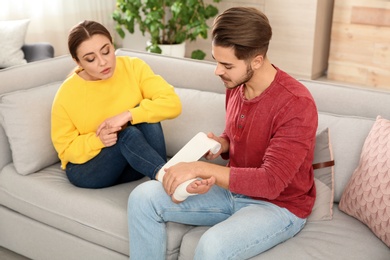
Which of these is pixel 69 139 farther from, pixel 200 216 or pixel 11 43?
pixel 11 43

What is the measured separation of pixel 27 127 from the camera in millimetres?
2154

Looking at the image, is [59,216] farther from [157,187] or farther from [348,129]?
[348,129]

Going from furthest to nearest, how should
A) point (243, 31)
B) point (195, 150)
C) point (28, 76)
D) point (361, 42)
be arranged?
point (361, 42), point (28, 76), point (195, 150), point (243, 31)

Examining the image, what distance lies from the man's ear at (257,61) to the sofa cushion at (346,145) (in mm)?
465

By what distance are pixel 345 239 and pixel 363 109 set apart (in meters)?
0.54

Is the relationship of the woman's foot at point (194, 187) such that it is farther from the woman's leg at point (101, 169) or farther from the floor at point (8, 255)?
the floor at point (8, 255)

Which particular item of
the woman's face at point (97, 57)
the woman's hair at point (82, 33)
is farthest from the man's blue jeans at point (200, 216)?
the woman's hair at point (82, 33)

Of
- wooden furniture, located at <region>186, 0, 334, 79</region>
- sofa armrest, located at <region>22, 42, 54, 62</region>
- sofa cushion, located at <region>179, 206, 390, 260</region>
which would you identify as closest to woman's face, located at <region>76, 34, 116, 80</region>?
sofa cushion, located at <region>179, 206, 390, 260</region>

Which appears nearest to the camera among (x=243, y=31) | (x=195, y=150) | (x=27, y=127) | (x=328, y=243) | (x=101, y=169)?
(x=243, y=31)

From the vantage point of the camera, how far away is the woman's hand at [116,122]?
2004mm

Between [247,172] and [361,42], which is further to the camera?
[361,42]

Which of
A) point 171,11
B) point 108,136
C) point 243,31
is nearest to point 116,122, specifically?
point 108,136

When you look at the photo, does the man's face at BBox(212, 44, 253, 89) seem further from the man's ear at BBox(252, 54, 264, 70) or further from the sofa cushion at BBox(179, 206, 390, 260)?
the sofa cushion at BBox(179, 206, 390, 260)

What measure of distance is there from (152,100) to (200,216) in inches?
22.0
